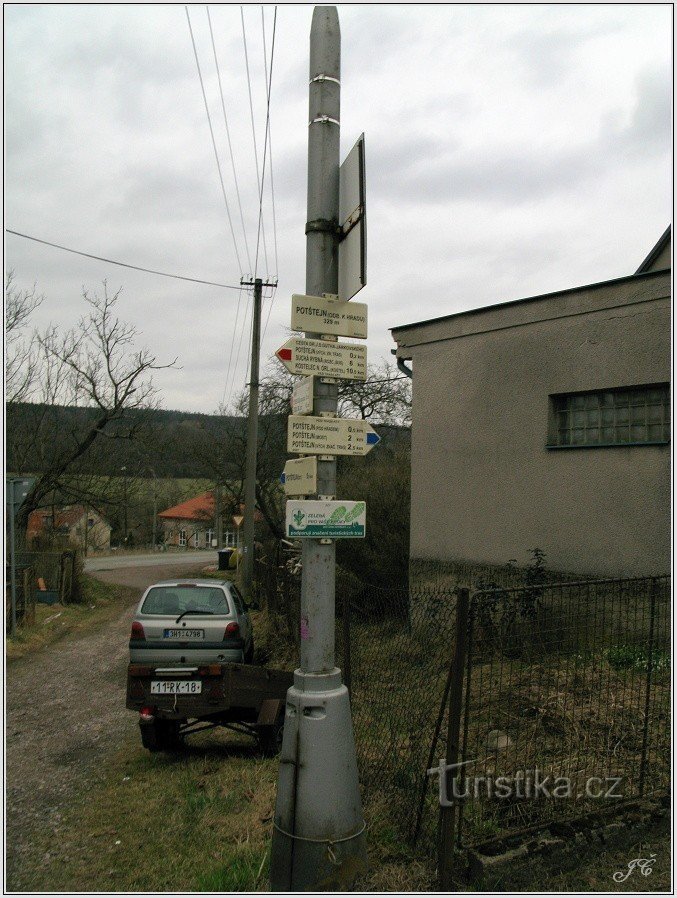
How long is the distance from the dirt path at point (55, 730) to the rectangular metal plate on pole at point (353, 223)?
409 cm

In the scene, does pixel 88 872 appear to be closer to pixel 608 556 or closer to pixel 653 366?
pixel 608 556

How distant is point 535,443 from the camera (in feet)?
34.7

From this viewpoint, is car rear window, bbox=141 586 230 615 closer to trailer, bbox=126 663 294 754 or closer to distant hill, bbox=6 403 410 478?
trailer, bbox=126 663 294 754

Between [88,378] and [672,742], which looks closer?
[672,742]

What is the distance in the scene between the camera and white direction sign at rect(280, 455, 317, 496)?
12.6 feet

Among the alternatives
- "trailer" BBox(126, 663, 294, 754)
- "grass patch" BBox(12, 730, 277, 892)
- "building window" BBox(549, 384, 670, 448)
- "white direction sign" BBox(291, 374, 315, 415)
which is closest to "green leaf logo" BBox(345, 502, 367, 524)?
"white direction sign" BBox(291, 374, 315, 415)

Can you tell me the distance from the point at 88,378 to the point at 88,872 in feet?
69.7

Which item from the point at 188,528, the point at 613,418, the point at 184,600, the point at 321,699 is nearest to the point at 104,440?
the point at 184,600

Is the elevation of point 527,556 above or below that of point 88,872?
above

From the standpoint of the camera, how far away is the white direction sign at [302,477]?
3.84m

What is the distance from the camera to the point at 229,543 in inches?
3113

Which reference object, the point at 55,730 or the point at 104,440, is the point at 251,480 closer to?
the point at 104,440

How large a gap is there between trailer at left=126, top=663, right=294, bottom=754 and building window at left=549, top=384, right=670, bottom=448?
530cm

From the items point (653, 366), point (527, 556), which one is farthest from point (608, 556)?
point (653, 366)
